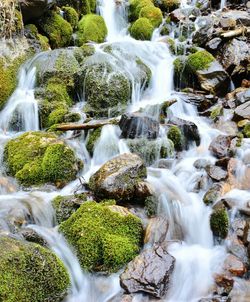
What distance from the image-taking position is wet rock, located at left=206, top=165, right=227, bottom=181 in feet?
19.4

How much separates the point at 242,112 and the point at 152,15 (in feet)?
22.1

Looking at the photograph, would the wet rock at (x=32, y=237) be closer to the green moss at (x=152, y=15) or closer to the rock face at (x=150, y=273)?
the rock face at (x=150, y=273)

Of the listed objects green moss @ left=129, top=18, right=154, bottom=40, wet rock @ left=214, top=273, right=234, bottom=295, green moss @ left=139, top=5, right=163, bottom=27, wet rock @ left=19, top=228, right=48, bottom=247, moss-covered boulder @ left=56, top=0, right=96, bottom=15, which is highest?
moss-covered boulder @ left=56, top=0, right=96, bottom=15

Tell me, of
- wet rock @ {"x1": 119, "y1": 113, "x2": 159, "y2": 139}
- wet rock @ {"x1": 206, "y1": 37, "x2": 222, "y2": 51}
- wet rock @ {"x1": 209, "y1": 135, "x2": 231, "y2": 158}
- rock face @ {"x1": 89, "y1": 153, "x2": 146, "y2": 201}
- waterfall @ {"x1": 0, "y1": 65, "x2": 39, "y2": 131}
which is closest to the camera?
rock face @ {"x1": 89, "y1": 153, "x2": 146, "y2": 201}

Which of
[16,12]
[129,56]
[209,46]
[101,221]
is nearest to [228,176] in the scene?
[101,221]

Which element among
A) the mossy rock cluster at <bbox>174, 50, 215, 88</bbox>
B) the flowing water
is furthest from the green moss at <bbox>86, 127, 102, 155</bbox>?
the mossy rock cluster at <bbox>174, 50, 215, 88</bbox>

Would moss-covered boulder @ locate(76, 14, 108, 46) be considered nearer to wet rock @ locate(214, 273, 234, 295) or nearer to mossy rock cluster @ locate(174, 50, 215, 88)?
mossy rock cluster @ locate(174, 50, 215, 88)

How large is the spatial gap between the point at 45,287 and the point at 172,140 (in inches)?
161

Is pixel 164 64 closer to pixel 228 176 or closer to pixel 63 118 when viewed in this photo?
pixel 63 118

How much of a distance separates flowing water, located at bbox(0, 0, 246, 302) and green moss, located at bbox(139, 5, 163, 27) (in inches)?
148

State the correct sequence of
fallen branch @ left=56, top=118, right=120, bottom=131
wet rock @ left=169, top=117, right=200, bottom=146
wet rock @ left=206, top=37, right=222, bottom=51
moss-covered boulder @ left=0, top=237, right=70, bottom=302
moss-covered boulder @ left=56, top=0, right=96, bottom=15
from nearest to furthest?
moss-covered boulder @ left=0, top=237, right=70, bottom=302, fallen branch @ left=56, top=118, right=120, bottom=131, wet rock @ left=169, top=117, right=200, bottom=146, wet rock @ left=206, top=37, right=222, bottom=51, moss-covered boulder @ left=56, top=0, right=96, bottom=15

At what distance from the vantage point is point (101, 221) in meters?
4.68

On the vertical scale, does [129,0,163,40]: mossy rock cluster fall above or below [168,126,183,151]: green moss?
above

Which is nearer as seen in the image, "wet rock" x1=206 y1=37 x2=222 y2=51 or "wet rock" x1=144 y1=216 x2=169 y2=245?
"wet rock" x1=144 y1=216 x2=169 y2=245
